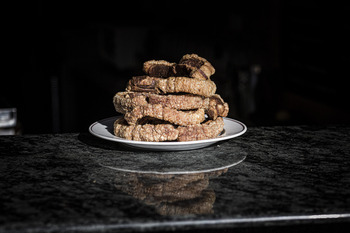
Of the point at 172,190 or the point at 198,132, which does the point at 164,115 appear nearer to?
the point at 198,132

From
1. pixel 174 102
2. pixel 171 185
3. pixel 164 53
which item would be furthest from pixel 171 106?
pixel 164 53

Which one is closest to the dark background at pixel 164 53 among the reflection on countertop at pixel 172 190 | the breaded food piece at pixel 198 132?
the breaded food piece at pixel 198 132

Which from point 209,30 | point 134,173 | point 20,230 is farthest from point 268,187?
point 209,30

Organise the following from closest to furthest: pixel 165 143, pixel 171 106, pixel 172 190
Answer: pixel 172 190 → pixel 165 143 → pixel 171 106

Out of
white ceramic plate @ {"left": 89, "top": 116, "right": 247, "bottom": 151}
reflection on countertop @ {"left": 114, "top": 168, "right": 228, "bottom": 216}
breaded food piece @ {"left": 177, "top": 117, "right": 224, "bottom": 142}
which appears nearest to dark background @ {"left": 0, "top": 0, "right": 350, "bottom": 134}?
white ceramic plate @ {"left": 89, "top": 116, "right": 247, "bottom": 151}

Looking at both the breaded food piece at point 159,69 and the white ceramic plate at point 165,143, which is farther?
the breaded food piece at point 159,69

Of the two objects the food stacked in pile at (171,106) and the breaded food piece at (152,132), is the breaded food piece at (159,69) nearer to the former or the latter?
the food stacked in pile at (171,106)
